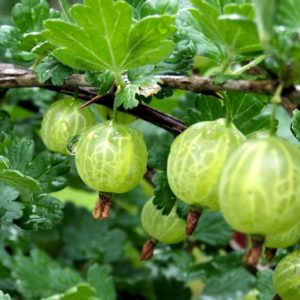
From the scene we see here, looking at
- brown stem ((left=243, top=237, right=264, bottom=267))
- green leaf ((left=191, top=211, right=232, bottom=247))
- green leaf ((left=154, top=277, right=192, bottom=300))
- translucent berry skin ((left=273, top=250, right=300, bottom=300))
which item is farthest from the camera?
green leaf ((left=154, top=277, right=192, bottom=300))

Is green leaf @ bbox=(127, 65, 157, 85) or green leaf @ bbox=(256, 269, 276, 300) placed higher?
green leaf @ bbox=(127, 65, 157, 85)

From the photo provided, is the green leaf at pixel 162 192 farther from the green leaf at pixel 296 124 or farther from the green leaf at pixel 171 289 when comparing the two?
the green leaf at pixel 171 289

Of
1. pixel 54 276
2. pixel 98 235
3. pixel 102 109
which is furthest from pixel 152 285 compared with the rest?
pixel 102 109

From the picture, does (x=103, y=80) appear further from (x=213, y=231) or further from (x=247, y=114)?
(x=213, y=231)

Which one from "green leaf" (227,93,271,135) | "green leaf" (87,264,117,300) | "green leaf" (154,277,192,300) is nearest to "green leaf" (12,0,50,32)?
"green leaf" (227,93,271,135)

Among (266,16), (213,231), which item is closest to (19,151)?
(213,231)

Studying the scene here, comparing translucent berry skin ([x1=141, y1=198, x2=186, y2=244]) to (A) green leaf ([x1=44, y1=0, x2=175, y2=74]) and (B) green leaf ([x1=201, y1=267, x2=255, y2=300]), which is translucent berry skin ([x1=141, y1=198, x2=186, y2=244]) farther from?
(B) green leaf ([x1=201, y1=267, x2=255, y2=300])
